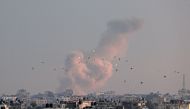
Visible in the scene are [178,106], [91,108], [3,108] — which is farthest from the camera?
[178,106]

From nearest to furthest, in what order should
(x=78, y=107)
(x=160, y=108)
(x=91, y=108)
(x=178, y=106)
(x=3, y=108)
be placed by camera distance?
(x=3, y=108), (x=91, y=108), (x=78, y=107), (x=178, y=106), (x=160, y=108)

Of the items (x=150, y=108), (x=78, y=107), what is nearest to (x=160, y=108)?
(x=150, y=108)

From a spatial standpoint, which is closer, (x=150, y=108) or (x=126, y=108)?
(x=126, y=108)

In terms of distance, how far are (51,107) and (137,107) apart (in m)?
16.7

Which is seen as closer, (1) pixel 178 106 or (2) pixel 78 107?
(2) pixel 78 107

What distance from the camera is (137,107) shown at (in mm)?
147125

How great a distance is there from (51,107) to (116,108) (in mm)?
11259

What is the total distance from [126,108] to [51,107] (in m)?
14.5

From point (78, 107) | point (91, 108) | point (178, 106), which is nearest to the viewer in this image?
point (91, 108)

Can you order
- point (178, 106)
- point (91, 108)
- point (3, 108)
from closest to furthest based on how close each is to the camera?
1. point (3, 108)
2. point (91, 108)
3. point (178, 106)

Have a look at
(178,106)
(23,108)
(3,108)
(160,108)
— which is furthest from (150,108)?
(3,108)

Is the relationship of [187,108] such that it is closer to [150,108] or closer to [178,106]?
[178,106]

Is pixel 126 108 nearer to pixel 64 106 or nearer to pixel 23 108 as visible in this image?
pixel 64 106

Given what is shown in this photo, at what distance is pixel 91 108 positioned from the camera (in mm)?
135750
